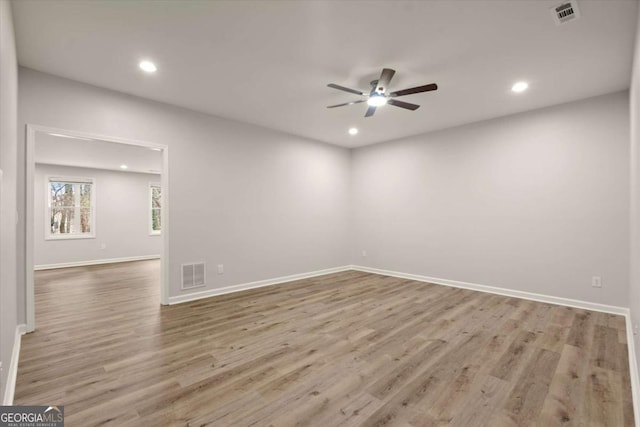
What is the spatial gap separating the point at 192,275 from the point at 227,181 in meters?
1.54

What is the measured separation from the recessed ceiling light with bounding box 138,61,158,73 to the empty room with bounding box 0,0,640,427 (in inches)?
0.9

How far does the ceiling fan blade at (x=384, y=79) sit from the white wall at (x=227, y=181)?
260cm

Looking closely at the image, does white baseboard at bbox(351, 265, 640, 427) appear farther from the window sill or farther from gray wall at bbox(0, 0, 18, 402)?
the window sill

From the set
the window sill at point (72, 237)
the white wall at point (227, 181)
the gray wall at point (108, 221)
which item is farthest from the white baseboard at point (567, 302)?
the window sill at point (72, 237)

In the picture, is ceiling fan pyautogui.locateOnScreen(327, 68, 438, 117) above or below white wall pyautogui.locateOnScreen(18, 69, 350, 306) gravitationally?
above

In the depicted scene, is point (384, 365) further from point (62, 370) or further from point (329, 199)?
point (329, 199)

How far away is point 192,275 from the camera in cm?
434

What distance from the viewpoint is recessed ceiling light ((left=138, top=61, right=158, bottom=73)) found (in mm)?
3059

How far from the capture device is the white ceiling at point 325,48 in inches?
90.7

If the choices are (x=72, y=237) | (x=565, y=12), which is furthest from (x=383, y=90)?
(x=72, y=237)

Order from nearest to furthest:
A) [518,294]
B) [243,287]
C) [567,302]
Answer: [567,302] < [518,294] < [243,287]

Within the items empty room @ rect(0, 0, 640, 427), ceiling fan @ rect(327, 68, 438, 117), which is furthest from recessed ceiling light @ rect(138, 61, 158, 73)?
ceiling fan @ rect(327, 68, 438, 117)

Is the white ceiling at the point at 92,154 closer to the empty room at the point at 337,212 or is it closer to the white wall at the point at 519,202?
the empty room at the point at 337,212

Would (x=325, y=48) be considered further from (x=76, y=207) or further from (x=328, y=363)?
(x=76, y=207)
